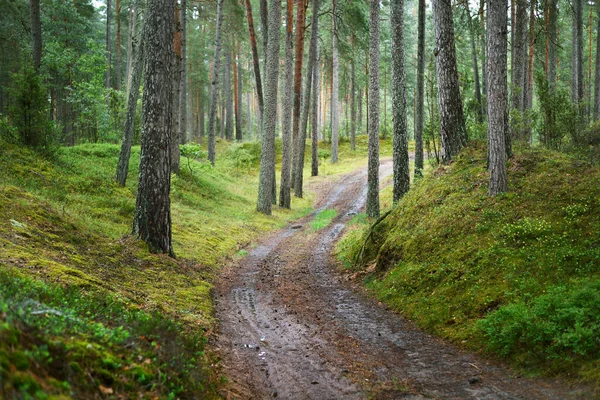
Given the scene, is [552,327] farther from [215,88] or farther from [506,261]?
[215,88]

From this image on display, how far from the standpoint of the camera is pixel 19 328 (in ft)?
9.26

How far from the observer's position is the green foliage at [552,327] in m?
4.89

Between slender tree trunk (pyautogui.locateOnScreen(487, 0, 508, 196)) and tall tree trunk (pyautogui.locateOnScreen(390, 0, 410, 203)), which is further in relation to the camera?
tall tree trunk (pyautogui.locateOnScreen(390, 0, 410, 203))

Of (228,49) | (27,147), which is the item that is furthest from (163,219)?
(228,49)

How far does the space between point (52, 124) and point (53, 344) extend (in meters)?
12.6

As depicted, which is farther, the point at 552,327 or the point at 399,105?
the point at 399,105

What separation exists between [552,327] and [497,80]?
17.5ft

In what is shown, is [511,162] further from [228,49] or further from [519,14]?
[228,49]

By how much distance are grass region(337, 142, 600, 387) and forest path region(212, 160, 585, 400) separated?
41cm

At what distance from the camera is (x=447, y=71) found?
1164 centimetres

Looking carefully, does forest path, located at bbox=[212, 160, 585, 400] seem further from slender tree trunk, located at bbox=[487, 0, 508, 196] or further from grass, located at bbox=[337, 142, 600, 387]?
slender tree trunk, located at bbox=[487, 0, 508, 196]

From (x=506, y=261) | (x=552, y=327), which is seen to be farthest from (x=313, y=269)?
(x=552, y=327)

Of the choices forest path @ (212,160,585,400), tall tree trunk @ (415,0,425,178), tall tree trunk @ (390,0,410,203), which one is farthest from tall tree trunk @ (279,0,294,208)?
forest path @ (212,160,585,400)

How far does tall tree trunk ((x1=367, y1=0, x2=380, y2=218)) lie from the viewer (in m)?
16.0
